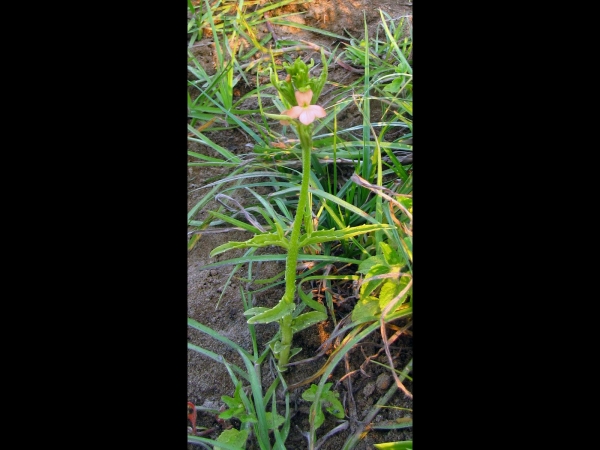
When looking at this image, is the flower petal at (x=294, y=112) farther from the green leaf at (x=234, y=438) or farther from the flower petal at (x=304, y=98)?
the green leaf at (x=234, y=438)

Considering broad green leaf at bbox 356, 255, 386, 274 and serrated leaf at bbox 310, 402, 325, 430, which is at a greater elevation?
broad green leaf at bbox 356, 255, 386, 274

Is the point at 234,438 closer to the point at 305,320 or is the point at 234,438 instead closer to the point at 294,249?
the point at 305,320

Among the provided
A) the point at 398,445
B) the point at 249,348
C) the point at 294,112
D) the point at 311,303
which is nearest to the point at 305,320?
the point at 311,303

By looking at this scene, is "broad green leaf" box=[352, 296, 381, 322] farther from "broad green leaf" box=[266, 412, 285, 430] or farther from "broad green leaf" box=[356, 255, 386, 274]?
"broad green leaf" box=[266, 412, 285, 430]

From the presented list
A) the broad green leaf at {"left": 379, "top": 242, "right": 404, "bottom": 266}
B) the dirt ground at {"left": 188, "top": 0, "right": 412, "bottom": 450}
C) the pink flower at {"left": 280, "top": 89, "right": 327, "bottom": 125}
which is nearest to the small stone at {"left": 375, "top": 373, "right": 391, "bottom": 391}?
the dirt ground at {"left": 188, "top": 0, "right": 412, "bottom": 450}

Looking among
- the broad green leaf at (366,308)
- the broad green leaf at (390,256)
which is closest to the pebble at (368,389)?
the broad green leaf at (366,308)

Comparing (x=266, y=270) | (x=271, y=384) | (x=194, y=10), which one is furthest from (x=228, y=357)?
(x=194, y=10)
